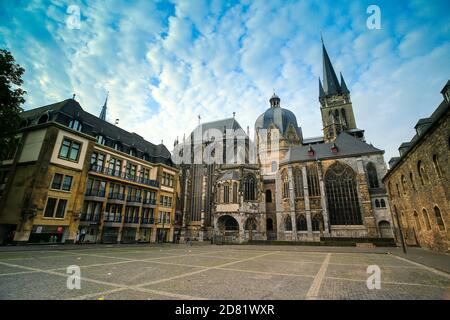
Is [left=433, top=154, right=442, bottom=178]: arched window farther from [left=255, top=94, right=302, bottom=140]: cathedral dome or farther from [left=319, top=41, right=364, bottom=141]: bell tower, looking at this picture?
[left=255, top=94, right=302, bottom=140]: cathedral dome

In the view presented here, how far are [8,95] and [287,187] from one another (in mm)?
33547

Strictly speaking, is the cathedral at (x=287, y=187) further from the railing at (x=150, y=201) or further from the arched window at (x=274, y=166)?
the railing at (x=150, y=201)

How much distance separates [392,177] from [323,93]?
3444 centimetres

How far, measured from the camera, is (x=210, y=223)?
37.0 m

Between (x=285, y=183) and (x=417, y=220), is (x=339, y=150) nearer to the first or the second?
(x=285, y=183)

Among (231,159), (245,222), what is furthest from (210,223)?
(231,159)

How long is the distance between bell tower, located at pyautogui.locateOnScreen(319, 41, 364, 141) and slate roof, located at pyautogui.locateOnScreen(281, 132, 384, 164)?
10338 mm

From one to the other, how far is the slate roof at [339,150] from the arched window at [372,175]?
2.04 metres

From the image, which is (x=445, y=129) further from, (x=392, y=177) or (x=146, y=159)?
(x=146, y=159)

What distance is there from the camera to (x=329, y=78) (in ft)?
172

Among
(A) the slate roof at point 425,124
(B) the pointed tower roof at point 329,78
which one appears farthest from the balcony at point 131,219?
Answer: (B) the pointed tower roof at point 329,78

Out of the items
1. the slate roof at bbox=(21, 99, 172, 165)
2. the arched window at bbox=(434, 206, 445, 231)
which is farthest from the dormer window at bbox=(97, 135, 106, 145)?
the arched window at bbox=(434, 206, 445, 231)

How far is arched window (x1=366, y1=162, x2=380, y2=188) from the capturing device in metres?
29.6
